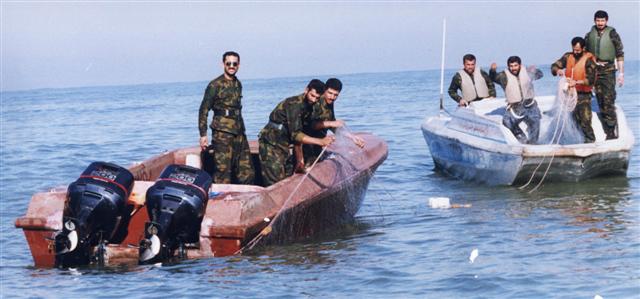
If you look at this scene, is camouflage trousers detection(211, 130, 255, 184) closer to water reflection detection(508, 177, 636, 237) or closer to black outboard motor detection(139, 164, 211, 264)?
black outboard motor detection(139, 164, 211, 264)

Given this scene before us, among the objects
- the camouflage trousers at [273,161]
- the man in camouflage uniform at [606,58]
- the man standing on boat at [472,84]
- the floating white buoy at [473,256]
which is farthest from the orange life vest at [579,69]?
the camouflage trousers at [273,161]

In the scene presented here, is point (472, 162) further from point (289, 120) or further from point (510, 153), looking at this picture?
point (289, 120)

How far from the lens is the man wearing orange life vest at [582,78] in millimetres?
12641

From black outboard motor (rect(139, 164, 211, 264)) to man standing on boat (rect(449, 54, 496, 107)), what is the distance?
7.02m

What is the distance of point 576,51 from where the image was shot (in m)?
12.7

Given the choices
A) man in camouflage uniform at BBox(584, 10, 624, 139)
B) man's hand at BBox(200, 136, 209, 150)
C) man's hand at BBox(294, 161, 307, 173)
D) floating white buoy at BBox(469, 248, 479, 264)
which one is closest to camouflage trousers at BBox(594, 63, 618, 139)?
man in camouflage uniform at BBox(584, 10, 624, 139)

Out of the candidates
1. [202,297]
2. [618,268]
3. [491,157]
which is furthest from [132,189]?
[491,157]

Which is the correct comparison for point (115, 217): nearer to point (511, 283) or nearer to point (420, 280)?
A: point (420, 280)

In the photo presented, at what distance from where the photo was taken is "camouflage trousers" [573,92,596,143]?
12802mm

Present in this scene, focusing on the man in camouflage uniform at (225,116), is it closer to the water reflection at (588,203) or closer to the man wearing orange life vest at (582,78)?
the water reflection at (588,203)

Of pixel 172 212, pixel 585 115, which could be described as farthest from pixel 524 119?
pixel 172 212

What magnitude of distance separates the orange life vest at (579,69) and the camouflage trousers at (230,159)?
4.73m

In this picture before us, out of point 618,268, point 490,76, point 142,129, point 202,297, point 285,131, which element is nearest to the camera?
point 202,297

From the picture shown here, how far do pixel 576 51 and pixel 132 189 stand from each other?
21.2 feet
